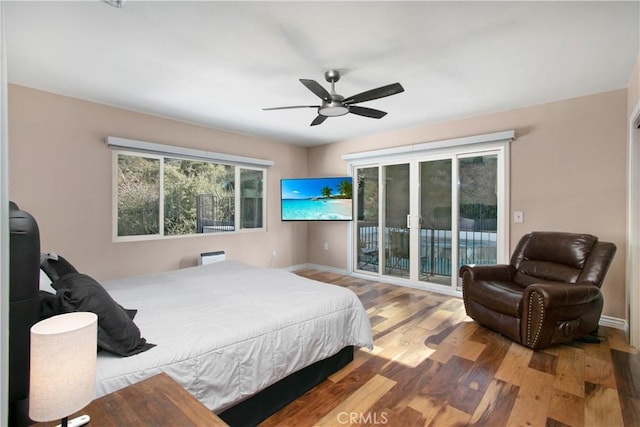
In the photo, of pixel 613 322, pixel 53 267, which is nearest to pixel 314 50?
pixel 53 267

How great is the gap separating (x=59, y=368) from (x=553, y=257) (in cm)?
393

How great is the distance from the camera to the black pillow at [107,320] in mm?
1372

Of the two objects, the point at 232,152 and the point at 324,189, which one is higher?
the point at 232,152

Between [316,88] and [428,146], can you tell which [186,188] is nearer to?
[316,88]

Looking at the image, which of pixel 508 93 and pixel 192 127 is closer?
pixel 508 93

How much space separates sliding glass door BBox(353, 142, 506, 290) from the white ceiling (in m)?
0.98

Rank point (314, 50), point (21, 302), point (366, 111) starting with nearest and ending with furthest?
point (21, 302) < point (314, 50) < point (366, 111)

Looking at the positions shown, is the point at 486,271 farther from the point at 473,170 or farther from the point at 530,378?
the point at 473,170

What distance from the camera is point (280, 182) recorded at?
543 cm

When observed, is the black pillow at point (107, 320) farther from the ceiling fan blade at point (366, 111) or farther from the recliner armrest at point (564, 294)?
the recliner armrest at point (564, 294)

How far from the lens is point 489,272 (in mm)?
3234

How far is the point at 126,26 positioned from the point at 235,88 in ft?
3.69

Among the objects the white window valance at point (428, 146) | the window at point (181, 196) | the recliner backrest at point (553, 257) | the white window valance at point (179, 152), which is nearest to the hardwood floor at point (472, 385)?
the recliner backrest at point (553, 257)

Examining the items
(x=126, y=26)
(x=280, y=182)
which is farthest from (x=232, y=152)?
(x=126, y=26)
